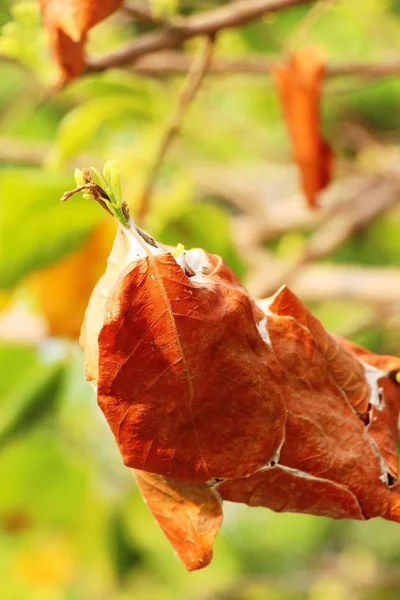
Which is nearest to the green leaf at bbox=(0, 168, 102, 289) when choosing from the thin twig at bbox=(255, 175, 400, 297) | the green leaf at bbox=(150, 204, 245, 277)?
the green leaf at bbox=(150, 204, 245, 277)

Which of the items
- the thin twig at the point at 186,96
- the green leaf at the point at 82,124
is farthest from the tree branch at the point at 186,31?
the green leaf at the point at 82,124

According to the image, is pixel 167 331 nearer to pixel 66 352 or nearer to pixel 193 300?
pixel 193 300

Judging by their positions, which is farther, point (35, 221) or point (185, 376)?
point (35, 221)

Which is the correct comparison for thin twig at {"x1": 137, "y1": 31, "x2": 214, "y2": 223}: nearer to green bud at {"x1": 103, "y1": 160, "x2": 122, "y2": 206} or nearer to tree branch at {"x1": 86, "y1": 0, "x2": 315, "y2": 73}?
tree branch at {"x1": 86, "y1": 0, "x2": 315, "y2": 73}

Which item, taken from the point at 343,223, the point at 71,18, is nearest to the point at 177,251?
the point at 71,18

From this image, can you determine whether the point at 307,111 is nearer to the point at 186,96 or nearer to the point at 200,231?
the point at 186,96

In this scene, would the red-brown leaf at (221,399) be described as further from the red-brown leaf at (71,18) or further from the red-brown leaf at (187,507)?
the red-brown leaf at (71,18)

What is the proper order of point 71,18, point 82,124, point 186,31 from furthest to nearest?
1. point 82,124
2. point 186,31
3. point 71,18

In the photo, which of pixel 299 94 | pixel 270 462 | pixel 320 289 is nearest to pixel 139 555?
pixel 320 289
